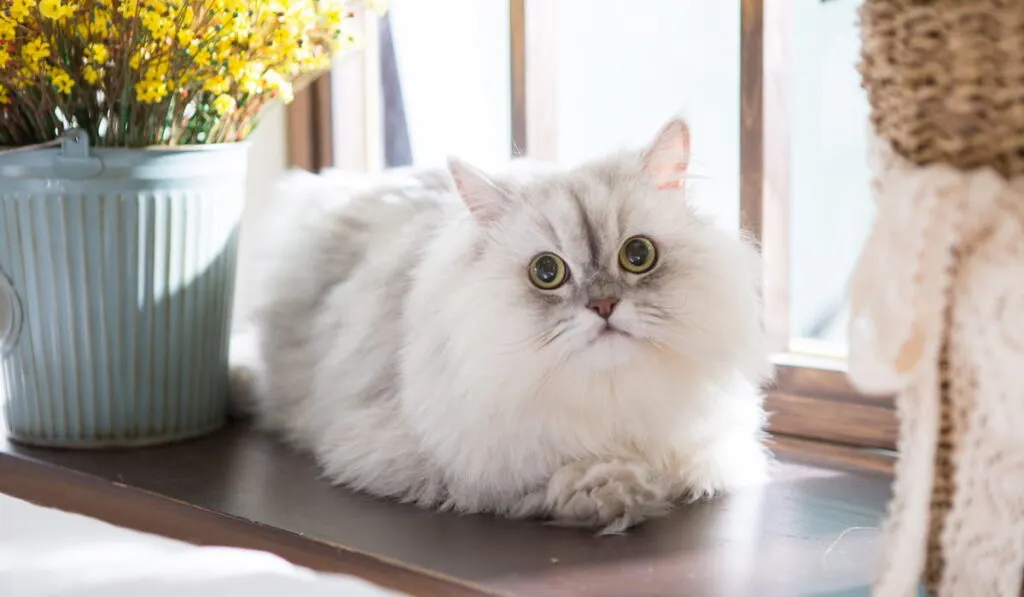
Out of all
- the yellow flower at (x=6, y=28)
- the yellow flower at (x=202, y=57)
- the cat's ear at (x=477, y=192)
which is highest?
the yellow flower at (x=6, y=28)

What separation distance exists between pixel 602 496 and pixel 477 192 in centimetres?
37

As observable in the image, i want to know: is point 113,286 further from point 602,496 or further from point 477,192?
point 602,496

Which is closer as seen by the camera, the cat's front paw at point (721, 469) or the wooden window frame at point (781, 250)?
the cat's front paw at point (721, 469)

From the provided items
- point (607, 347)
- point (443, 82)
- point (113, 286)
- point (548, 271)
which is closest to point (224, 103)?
point (113, 286)

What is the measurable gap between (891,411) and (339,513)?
0.70 m

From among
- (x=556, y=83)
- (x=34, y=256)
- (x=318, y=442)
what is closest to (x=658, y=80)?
(x=556, y=83)

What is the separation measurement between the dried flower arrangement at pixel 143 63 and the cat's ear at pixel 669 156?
1.69ft

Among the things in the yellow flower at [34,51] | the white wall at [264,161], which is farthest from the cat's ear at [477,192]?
the white wall at [264,161]

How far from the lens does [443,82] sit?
219 centimetres

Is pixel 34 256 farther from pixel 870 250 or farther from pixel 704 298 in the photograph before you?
pixel 870 250

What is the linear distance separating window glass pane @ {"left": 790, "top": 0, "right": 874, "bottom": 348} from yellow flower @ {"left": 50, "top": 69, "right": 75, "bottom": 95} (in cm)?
97

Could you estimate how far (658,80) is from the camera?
6.17 ft

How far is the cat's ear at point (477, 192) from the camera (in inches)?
53.2

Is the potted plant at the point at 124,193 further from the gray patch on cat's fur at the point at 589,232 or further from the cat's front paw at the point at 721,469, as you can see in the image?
the cat's front paw at the point at 721,469
